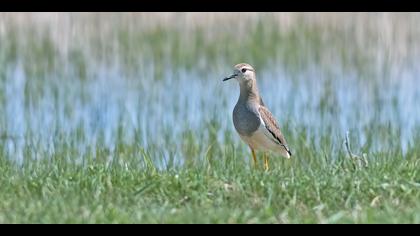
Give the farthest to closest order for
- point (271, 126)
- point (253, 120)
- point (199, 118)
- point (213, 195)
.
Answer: point (199, 118) < point (271, 126) < point (253, 120) < point (213, 195)

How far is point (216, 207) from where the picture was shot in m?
6.22

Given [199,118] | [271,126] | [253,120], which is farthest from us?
[199,118]

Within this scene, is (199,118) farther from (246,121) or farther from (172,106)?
(246,121)

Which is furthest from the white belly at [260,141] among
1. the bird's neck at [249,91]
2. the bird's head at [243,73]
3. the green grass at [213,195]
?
the green grass at [213,195]

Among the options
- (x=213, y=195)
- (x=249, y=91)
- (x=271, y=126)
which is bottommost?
(x=213, y=195)

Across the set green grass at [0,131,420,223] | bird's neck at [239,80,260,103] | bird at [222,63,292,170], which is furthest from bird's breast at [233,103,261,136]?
green grass at [0,131,420,223]

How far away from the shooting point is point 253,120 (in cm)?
852

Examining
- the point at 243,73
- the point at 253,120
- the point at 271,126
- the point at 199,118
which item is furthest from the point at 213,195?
the point at 199,118

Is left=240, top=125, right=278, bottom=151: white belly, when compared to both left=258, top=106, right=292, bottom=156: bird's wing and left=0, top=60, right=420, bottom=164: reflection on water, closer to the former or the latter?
left=258, top=106, right=292, bottom=156: bird's wing

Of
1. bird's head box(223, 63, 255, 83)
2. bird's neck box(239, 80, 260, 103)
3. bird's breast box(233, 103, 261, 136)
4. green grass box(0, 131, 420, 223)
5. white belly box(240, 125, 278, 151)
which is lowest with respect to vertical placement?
green grass box(0, 131, 420, 223)

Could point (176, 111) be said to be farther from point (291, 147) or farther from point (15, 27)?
point (15, 27)

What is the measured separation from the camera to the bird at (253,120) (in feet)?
28.0

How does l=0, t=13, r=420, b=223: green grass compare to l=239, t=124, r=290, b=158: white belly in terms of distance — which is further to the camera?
l=239, t=124, r=290, b=158: white belly

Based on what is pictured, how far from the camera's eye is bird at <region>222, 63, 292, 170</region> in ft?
28.0
